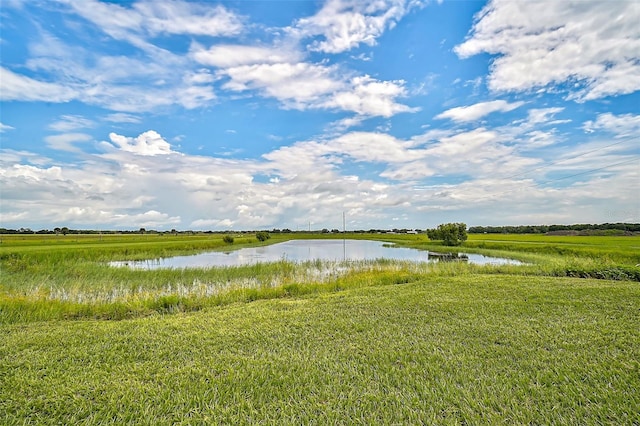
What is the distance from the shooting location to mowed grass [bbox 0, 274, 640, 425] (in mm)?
3043

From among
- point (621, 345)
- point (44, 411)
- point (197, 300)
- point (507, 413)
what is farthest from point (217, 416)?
point (197, 300)

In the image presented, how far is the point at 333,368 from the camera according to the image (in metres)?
3.92

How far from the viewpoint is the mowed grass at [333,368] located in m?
3.04

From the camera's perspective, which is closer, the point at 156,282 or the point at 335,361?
the point at 335,361

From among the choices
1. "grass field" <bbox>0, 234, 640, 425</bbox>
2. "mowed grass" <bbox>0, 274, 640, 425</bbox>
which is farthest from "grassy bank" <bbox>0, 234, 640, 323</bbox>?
"mowed grass" <bbox>0, 274, 640, 425</bbox>

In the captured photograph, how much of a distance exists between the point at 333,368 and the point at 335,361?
0.22m

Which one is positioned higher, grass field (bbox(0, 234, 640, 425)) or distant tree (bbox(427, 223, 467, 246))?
distant tree (bbox(427, 223, 467, 246))

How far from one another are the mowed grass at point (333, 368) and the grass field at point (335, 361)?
19mm

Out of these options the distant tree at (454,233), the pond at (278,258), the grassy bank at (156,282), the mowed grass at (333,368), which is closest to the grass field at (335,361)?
the mowed grass at (333,368)

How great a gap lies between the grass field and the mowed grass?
19 millimetres

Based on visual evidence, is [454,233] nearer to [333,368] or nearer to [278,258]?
[278,258]

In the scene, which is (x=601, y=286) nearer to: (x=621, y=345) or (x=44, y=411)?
(x=621, y=345)

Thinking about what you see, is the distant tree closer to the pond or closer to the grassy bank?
the pond

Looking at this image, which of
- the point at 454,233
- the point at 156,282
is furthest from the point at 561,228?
the point at 156,282
